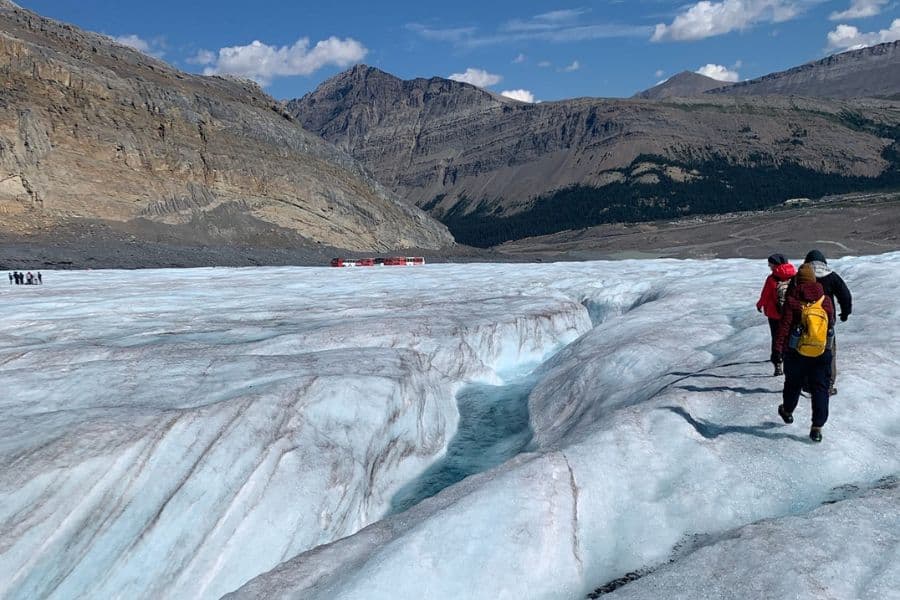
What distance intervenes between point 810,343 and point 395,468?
667cm

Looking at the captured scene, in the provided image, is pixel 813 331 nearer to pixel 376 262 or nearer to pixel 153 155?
pixel 376 262

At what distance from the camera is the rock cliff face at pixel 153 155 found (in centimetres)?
5472

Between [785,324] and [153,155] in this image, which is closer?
[785,324]

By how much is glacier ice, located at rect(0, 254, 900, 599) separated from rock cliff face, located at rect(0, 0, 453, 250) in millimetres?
49918

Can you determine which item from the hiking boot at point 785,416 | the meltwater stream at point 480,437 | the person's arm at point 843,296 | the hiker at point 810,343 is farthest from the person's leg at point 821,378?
the meltwater stream at point 480,437

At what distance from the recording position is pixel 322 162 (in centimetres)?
7962

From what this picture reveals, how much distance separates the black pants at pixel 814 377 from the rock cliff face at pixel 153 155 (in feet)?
193

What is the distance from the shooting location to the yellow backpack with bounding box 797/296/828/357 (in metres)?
6.63

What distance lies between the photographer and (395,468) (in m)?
10.7

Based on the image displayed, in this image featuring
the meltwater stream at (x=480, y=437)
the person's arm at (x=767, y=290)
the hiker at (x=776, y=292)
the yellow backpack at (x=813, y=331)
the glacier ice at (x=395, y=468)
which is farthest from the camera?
the meltwater stream at (x=480, y=437)

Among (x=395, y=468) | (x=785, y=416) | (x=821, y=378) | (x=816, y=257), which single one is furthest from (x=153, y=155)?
(x=821, y=378)

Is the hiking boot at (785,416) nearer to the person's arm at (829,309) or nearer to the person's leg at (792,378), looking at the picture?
the person's leg at (792,378)

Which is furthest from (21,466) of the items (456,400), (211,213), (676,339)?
(211,213)

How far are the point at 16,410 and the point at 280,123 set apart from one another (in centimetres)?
7690
